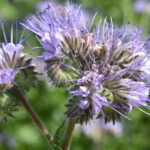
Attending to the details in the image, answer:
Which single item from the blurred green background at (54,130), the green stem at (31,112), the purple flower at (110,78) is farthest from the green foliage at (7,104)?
the blurred green background at (54,130)

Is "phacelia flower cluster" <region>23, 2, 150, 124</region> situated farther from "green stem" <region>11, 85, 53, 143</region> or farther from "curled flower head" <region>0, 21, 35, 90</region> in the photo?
"green stem" <region>11, 85, 53, 143</region>

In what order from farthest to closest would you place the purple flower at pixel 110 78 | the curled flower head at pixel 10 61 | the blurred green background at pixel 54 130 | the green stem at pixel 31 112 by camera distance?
the blurred green background at pixel 54 130 → the green stem at pixel 31 112 → the curled flower head at pixel 10 61 → the purple flower at pixel 110 78

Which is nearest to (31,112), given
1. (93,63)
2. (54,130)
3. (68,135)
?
(68,135)

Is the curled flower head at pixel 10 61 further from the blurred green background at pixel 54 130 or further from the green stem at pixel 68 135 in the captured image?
the blurred green background at pixel 54 130

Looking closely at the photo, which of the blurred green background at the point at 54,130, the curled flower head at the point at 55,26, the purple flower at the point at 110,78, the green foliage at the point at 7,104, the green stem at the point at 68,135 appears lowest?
the blurred green background at the point at 54,130

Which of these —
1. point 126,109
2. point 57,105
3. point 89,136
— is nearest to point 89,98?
point 126,109

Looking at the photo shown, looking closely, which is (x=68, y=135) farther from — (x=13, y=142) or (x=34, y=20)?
(x=13, y=142)

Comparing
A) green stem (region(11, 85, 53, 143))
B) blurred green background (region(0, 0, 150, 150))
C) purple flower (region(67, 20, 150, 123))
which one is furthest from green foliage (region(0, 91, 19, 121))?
blurred green background (region(0, 0, 150, 150))
